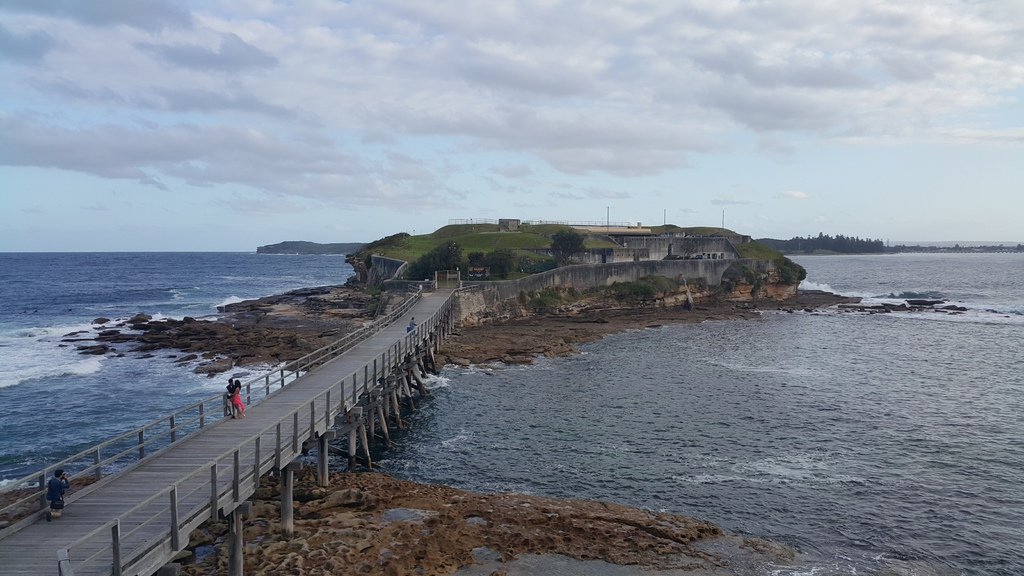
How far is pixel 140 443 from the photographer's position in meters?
17.1

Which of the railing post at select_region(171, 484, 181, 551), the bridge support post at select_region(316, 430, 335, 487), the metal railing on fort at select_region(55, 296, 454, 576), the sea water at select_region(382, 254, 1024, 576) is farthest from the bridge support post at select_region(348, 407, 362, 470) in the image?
the railing post at select_region(171, 484, 181, 551)

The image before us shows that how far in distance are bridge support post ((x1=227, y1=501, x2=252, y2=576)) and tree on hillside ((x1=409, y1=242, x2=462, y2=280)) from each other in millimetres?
48667

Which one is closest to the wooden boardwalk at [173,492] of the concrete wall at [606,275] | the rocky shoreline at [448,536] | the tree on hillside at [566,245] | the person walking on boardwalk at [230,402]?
the person walking on boardwalk at [230,402]

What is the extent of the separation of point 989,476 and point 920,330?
1686 inches

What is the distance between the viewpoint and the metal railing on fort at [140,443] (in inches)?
573

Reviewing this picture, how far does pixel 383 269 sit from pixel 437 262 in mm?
14224

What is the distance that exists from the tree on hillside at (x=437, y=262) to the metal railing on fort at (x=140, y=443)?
21.6 meters

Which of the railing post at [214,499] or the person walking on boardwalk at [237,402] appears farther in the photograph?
the person walking on boardwalk at [237,402]

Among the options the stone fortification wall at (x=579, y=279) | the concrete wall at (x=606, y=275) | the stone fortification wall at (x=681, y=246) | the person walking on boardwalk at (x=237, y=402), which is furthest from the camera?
the stone fortification wall at (x=681, y=246)

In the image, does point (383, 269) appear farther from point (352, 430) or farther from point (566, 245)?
point (352, 430)

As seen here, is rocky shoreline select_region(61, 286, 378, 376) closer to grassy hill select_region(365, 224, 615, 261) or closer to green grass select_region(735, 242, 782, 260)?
grassy hill select_region(365, 224, 615, 261)

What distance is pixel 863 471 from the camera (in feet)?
79.2

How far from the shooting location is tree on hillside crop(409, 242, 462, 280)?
63.9 metres

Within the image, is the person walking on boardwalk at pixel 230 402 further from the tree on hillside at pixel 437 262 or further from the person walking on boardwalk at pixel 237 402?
the tree on hillside at pixel 437 262
